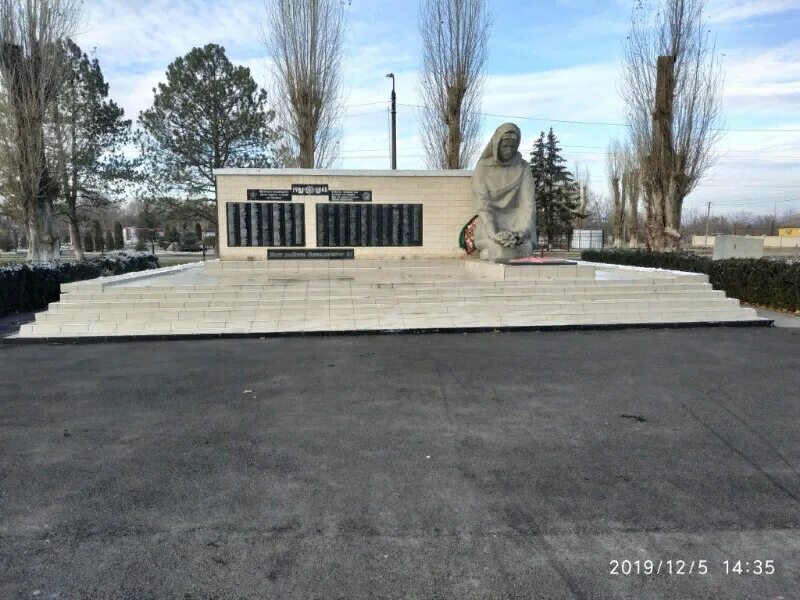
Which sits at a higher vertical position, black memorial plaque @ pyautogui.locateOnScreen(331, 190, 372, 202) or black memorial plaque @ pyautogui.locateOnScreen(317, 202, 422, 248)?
black memorial plaque @ pyautogui.locateOnScreen(331, 190, 372, 202)

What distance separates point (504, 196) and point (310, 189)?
180 inches

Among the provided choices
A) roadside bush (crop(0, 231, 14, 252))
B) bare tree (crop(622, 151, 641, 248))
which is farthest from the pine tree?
roadside bush (crop(0, 231, 14, 252))

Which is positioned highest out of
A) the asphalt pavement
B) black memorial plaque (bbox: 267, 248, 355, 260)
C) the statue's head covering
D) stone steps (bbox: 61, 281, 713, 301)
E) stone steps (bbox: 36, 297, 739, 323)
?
the statue's head covering

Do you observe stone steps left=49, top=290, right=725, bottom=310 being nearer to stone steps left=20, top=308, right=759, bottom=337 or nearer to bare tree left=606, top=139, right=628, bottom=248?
stone steps left=20, top=308, right=759, bottom=337

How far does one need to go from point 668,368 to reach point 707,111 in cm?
1667

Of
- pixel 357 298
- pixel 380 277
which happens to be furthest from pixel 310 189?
pixel 357 298

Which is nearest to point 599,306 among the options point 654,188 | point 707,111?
point 654,188

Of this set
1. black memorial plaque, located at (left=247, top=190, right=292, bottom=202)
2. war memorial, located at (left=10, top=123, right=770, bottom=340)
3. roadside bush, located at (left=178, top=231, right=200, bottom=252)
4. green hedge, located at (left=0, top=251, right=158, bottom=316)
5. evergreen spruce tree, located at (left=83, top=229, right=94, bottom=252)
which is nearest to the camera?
war memorial, located at (left=10, top=123, right=770, bottom=340)

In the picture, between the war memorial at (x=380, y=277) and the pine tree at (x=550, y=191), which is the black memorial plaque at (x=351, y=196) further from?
the pine tree at (x=550, y=191)

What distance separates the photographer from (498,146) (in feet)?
35.4

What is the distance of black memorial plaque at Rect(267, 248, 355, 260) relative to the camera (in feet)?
40.7

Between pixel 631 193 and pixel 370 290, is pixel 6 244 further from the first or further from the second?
pixel 631 193

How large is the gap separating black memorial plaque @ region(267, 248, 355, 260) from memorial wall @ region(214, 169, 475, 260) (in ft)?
0.08

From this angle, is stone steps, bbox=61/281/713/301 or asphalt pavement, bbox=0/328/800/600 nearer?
asphalt pavement, bbox=0/328/800/600
